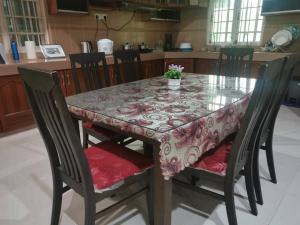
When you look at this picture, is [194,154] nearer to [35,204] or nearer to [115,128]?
[115,128]

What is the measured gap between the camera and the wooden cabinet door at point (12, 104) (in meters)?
2.57

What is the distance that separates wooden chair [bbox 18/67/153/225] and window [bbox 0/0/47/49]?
8.12ft

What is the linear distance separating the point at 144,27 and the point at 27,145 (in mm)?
3190

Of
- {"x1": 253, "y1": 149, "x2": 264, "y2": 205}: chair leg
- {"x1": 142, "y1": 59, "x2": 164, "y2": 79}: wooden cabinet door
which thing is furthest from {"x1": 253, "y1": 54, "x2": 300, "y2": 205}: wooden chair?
{"x1": 142, "y1": 59, "x2": 164, "y2": 79}: wooden cabinet door

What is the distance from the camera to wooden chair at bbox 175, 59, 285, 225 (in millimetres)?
1060

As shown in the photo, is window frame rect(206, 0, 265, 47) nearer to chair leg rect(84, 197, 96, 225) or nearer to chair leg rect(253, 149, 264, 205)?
chair leg rect(253, 149, 264, 205)

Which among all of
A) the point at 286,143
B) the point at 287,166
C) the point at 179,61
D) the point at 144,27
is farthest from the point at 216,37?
the point at 287,166

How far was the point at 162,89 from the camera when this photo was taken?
1812 millimetres

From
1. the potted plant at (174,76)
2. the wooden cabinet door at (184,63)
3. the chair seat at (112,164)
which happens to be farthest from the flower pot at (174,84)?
the wooden cabinet door at (184,63)

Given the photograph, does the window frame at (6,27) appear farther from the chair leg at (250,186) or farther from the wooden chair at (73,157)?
the chair leg at (250,186)

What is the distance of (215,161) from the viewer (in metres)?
1.30

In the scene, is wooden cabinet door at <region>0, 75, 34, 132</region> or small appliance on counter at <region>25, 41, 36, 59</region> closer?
wooden cabinet door at <region>0, 75, 34, 132</region>

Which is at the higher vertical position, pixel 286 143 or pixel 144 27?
pixel 144 27

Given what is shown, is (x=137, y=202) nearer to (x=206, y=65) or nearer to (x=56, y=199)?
(x=56, y=199)
